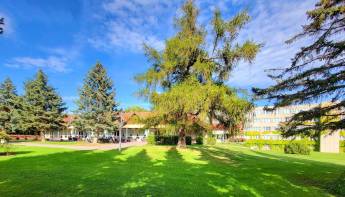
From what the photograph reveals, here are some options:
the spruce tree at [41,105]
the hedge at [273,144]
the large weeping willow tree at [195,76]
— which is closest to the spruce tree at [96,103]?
the spruce tree at [41,105]

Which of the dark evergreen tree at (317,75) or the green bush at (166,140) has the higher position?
the dark evergreen tree at (317,75)

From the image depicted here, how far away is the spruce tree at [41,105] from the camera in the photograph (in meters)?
41.1

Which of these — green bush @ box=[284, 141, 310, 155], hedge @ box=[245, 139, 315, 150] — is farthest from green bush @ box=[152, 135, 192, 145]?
hedge @ box=[245, 139, 315, 150]

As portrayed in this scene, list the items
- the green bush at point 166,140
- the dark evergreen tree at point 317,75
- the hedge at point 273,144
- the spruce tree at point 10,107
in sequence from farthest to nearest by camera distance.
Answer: the spruce tree at point 10,107 < the hedge at point 273,144 < the green bush at point 166,140 < the dark evergreen tree at point 317,75

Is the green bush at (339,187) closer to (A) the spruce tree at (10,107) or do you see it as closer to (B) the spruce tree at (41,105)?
(B) the spruce tree at (41,105)

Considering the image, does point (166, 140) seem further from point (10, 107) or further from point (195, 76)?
point (10, 107)

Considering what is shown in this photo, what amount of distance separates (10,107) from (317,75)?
46.3 metres

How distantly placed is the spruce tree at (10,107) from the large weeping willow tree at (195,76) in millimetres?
27508

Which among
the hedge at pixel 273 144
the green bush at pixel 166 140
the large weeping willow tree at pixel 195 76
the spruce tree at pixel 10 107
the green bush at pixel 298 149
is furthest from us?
the spruce tree at pixel 10 107

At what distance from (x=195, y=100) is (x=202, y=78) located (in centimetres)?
314

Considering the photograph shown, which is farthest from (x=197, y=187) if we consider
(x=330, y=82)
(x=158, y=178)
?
(x=330, y=82)

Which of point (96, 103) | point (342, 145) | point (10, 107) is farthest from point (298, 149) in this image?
point (10, 107)

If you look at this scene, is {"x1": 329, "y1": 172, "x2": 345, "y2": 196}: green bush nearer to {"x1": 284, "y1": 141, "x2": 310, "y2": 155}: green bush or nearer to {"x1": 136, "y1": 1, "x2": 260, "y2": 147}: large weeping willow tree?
{"x1": 136, "y1": 1, "x2": 260, "y2": 147}: large weeping willow tree

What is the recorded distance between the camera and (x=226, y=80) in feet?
75.9
